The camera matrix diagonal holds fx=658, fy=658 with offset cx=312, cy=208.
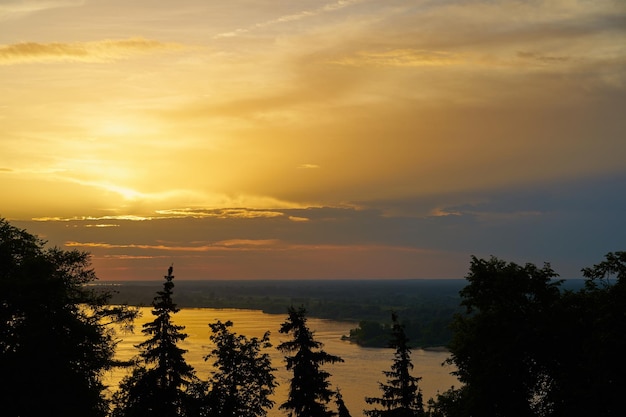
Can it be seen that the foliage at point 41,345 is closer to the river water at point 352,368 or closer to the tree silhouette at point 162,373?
the tree silhouette at point 162,373

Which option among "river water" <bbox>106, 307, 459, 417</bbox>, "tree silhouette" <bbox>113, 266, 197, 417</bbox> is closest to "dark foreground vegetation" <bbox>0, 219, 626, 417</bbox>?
"tree silhouette" <bbox>113, 266, 197, 417</bbox>

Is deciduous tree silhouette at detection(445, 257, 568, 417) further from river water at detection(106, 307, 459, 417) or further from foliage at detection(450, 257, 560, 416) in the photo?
river water at detection(106, 307, 459, 417)

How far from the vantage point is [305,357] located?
32219 mm

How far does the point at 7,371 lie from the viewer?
104ft

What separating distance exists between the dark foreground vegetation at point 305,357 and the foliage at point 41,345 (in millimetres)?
55

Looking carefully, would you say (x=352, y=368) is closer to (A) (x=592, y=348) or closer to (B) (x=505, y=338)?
(B) (x=505, y=338)

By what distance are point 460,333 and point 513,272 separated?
4.57 metres

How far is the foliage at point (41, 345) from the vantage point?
1245 inches

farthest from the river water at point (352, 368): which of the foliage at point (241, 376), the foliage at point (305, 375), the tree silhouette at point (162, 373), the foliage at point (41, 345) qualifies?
the tree silhouette at point (162, 373)

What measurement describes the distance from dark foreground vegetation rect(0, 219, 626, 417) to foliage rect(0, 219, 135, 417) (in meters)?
0.05

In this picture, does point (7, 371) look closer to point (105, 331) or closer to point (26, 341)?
point (26, 341)

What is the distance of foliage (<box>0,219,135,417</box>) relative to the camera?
104 ft

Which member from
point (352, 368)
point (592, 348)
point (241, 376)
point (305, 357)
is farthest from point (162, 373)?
point (352, 368)

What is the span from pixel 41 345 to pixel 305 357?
1301 centimetres
